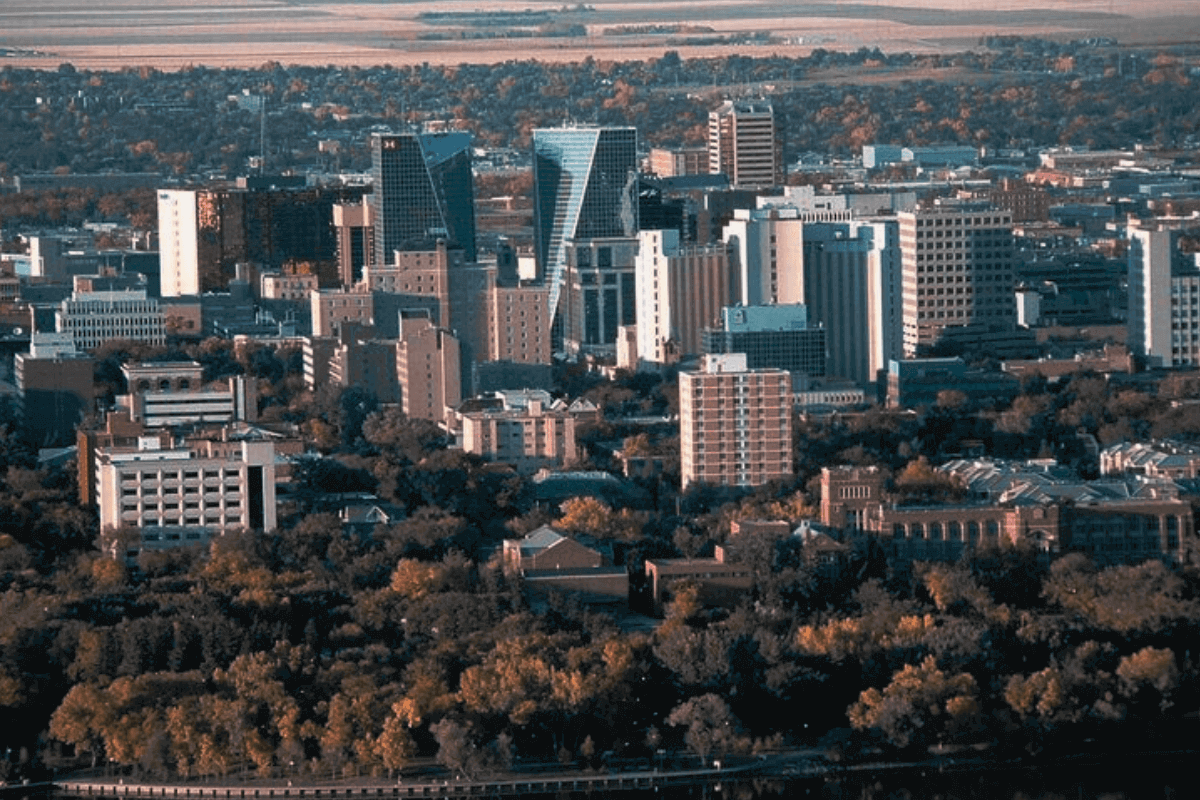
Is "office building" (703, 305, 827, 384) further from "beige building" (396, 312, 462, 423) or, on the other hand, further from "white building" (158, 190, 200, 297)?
"white building" (158, 190, 200, 297)

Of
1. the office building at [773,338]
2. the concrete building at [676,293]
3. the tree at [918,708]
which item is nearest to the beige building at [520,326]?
the concrete building at [676,293]

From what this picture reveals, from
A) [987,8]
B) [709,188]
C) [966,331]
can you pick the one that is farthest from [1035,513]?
[987,8]

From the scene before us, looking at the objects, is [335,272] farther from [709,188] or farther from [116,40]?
[116,40]

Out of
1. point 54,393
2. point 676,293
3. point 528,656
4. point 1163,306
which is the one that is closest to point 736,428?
point 54,393

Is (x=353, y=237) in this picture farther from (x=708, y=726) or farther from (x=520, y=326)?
(x=708, y=726)

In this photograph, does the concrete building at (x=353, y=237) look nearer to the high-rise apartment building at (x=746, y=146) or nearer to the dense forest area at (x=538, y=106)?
the high-rise apartment building at (x=746, y=146)

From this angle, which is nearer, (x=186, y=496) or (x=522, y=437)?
(x=186, y=496)
